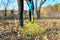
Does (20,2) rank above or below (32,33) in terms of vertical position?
above

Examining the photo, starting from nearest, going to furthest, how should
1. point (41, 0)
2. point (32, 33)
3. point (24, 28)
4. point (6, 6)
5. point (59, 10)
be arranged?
point (32, 33)
point (24, 28)
point (6, 6)
point (41, 0)
point (59, 10)

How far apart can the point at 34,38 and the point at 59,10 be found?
17.2 metres

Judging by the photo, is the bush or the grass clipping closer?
the bush

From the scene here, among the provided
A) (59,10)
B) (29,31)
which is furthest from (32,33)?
(59,10)

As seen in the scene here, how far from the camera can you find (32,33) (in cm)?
529

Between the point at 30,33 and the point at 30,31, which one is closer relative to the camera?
the point at 30,33

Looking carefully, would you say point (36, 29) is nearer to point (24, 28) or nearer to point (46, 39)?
point (24, 28)

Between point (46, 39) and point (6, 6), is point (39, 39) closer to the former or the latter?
point (46, 39)

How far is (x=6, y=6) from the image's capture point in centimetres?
1521

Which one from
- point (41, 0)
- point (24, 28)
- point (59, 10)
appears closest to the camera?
point (24, 28)

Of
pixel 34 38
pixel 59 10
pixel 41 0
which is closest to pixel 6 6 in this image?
pixel 41 0

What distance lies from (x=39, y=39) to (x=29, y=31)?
88cm

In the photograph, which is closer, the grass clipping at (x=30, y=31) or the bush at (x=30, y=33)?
the bush at (x=30, y=33)

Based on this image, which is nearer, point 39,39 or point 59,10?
point 39,39
